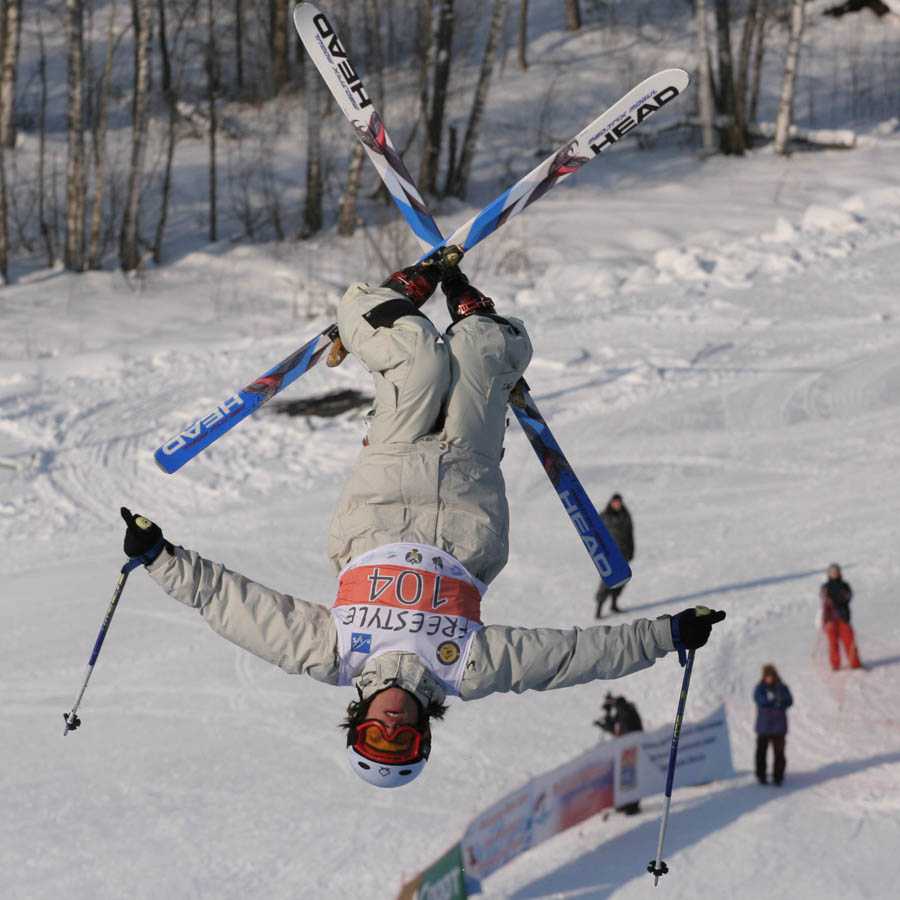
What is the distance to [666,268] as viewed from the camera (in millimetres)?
19375

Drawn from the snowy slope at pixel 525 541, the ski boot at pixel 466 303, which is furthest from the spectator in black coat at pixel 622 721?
the ski boot at pixel 466 303

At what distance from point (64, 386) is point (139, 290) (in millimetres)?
3495

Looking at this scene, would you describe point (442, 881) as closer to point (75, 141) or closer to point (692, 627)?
point (692, 627)

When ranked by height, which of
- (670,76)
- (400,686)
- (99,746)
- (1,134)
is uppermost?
(670,76)

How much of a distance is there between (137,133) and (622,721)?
12451 mm

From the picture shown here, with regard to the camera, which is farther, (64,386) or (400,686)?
(64,386)

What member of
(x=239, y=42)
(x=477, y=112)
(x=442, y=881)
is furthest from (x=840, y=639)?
(x=239, y=42)

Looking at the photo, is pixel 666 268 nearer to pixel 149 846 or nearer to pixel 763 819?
pixel 763 819

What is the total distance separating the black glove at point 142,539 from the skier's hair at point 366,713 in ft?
2.67

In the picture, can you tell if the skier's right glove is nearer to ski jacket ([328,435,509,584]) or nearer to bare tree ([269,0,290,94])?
ski jacket ([328,435,509,584])

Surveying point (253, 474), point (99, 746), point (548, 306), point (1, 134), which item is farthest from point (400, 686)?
point (1, 134)

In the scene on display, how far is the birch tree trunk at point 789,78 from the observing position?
22484 mm

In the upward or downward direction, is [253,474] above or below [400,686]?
below

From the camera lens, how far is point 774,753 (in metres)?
10.5
